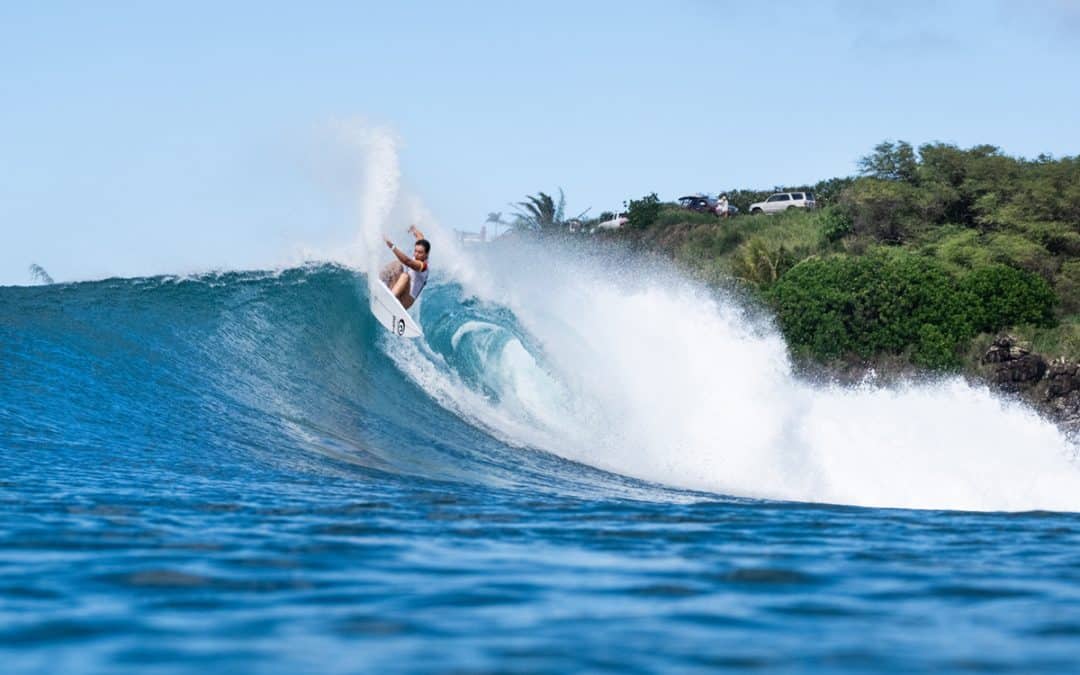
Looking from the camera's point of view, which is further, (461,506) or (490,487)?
(490,487)

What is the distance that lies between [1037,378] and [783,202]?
109ft

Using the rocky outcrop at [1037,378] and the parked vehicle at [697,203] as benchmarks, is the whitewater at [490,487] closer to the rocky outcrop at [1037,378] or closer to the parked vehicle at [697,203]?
the rocky outcrop at [1037,378]

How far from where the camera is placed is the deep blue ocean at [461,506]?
198 inches

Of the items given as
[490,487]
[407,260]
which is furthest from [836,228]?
[490,487]

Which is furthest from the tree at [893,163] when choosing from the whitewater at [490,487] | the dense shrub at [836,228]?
the whitewater at [490,487]

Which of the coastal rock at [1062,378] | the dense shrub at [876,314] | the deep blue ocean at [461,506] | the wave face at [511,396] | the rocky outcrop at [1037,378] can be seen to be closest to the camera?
the deep blue ocean at [461,506]

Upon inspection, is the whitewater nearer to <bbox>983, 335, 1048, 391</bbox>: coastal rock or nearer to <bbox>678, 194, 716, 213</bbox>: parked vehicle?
<bbox>983, 335, 1048, 391</bbox>: coastal rock

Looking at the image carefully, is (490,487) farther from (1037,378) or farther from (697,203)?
(697,203)

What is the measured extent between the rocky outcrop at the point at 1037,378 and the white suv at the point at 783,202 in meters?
30.6

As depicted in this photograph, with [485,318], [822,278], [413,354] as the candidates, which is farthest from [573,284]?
[822,278]

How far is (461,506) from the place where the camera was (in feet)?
30.7

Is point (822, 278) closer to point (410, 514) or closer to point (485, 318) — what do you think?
point (485, 318)

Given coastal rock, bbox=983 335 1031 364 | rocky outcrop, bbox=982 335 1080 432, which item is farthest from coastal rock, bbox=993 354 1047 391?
coastal rock, bbox=983 335 1031 364

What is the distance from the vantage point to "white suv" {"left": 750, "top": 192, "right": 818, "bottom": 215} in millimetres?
69750
